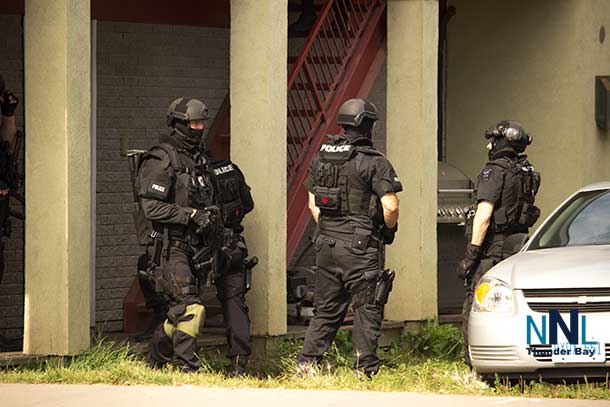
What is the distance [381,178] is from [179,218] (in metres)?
1.41

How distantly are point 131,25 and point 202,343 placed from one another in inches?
126

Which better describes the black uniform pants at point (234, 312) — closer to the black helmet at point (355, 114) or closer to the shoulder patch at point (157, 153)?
the shoulder patch at point (157, 153)

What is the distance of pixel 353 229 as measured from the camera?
10.8 meters

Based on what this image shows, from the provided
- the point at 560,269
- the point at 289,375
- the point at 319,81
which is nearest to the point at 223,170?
the point at 289,375

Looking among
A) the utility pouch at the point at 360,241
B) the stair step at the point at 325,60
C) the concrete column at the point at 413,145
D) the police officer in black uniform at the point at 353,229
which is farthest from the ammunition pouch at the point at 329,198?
the stair step at the point at 325,60

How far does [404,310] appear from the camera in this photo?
13836 millimetres

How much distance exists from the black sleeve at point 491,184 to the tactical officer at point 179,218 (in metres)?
2.00

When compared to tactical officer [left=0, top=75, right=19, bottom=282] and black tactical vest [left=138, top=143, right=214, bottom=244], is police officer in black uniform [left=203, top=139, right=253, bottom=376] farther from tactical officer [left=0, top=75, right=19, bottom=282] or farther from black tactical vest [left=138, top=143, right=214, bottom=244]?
tactical officer [left=0, top=75, right=19, bottom=282]

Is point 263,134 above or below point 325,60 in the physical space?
below

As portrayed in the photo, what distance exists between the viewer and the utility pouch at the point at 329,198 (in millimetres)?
10805

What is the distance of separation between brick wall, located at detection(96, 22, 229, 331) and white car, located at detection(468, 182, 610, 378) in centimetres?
446

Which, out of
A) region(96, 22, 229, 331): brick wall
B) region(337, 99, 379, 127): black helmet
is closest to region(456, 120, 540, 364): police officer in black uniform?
region(337, 99, 379, 127): black helmet

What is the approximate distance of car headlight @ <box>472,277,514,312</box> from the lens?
965 centimetres

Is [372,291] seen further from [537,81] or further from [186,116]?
[537,81]
